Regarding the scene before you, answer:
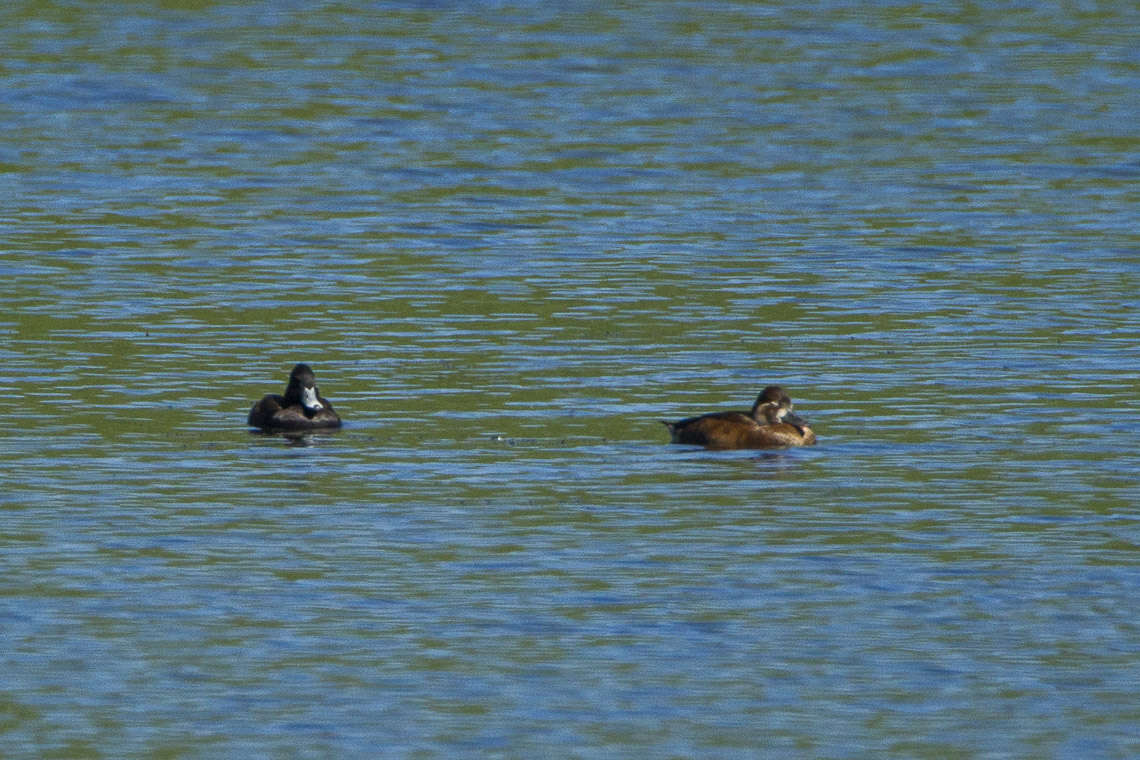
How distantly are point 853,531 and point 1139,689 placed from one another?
147 inches

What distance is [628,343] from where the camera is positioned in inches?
961

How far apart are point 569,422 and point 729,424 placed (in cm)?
139

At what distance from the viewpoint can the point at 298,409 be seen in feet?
66.6

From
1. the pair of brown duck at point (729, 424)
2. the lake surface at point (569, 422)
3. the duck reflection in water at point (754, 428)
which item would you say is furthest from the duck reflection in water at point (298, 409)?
the duck reflection in water at point (754, 428)

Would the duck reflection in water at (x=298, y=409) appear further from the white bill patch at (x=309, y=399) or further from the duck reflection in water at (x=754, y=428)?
the duck reflection in water at (x=754, y=428)

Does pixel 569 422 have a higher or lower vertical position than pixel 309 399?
lower

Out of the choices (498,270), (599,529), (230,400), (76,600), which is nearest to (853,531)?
(599,529)

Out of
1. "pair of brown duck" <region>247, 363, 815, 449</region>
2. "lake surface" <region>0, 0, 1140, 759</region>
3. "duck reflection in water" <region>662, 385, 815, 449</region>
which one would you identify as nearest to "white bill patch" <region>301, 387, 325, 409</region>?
"pair of brown duck" <region>247, 363, 815, 449</region>

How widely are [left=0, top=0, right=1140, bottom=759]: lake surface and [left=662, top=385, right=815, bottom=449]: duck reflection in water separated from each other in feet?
0.43

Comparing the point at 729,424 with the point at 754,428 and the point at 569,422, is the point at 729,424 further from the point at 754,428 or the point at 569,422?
the point at 569,422

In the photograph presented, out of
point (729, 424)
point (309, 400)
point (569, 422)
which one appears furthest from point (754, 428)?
point (309, 400)

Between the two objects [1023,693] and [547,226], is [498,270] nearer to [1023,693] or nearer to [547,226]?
[547,226]

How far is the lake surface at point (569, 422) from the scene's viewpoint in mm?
12969

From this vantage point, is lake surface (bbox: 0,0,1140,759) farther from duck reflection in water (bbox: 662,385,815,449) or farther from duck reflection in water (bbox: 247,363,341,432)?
duck reflection in water (bbox: 247,363,341,432)
